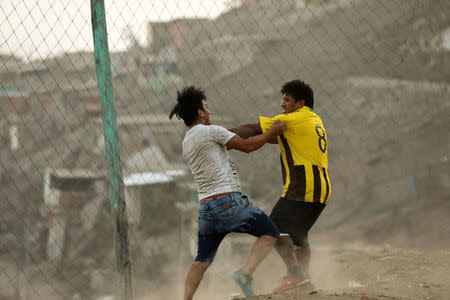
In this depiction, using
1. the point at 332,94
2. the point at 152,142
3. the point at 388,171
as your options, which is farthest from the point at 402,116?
the point at 152,142

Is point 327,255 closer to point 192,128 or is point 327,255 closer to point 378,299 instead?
point 378,299

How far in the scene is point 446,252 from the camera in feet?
18.1

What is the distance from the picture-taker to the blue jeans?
3307 mm

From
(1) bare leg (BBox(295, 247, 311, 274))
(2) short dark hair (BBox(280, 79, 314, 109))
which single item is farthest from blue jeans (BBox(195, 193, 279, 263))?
(2) short dark hair (BBox(280, 79, 314, 109))

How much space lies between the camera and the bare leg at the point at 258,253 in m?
3.41

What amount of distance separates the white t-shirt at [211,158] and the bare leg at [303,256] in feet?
2.58

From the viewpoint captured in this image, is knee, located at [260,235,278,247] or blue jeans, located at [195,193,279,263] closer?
blue jeans, located at [195,193,279,263]

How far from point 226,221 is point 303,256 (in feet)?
2.72

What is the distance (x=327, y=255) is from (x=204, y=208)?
133 inches

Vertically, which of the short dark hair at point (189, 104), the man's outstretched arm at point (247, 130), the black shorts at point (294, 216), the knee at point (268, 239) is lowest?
the knee at point (268, 239)

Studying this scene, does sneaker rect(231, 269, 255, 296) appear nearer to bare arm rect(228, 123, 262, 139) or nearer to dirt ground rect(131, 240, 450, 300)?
dirt ground rect(131, 240, 450, 300)

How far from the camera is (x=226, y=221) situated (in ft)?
10.9

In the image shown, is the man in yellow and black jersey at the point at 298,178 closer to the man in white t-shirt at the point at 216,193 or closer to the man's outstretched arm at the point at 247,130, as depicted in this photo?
the man's outstretched arm at the point at 247,130

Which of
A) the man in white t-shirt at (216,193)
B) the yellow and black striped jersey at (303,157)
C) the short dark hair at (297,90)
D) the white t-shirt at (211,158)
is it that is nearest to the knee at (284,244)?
the man in white t-shirt at (216,193)
